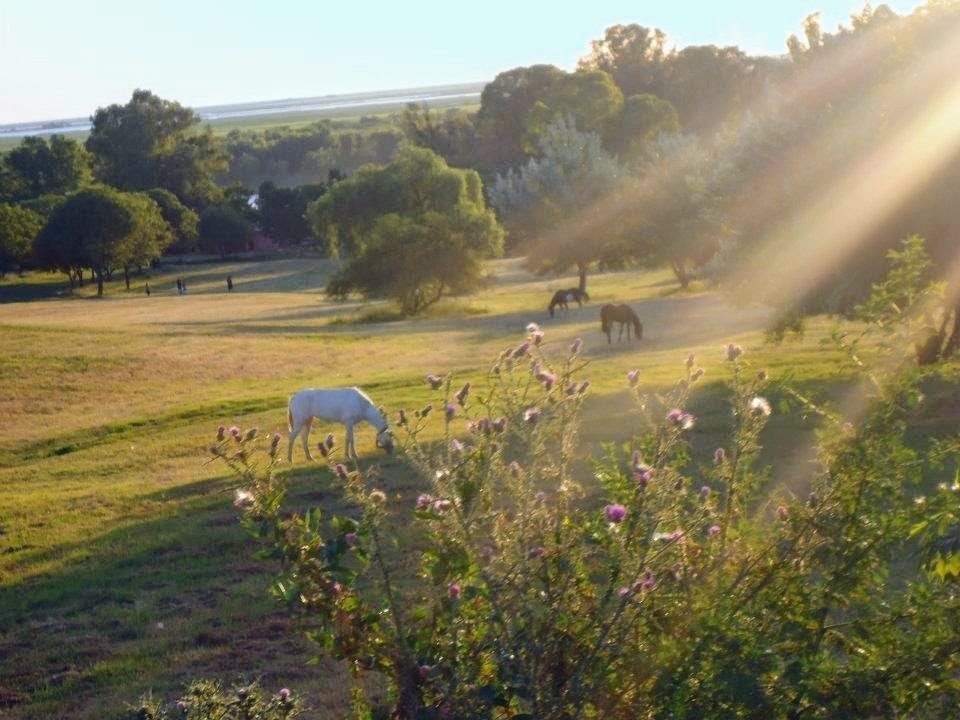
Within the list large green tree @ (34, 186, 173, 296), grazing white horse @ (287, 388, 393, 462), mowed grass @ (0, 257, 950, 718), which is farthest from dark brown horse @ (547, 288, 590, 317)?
large green tree @ (34, 186, 173, 296)

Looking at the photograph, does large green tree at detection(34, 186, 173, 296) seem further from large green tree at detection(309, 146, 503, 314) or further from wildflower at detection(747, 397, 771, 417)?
wildflower at detection(747, 397, 771, 417)

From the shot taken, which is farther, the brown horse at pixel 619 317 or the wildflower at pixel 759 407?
the brown horse at pixel 619 317

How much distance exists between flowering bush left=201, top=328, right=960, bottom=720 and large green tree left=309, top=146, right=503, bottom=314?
45.6m

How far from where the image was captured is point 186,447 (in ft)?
60.6

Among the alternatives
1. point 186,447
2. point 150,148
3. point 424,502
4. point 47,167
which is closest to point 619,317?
point 186,447

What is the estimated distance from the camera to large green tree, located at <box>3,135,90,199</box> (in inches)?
3979

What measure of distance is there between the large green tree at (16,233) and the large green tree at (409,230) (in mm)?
28135

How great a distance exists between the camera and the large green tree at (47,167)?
101 m

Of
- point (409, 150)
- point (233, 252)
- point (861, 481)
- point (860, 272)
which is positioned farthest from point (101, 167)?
point (861, 481)

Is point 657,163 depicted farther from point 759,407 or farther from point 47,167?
point 47,167

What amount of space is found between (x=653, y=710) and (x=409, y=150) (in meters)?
53.5

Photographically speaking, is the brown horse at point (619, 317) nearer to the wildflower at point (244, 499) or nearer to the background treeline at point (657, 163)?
the background treeline at point (657, 163)

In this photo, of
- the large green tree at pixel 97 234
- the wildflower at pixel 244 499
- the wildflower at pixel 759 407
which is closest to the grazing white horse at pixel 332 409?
the wildflower at pixel 244 499

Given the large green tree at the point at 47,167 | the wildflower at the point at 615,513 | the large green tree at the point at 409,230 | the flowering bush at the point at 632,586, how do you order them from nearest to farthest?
1. the wildflower at the point at 615,513
2. the flowering bush at the point at 632,586
3. the large green tree at the point at 409,230
4. the large green tree at the point at 47,167
